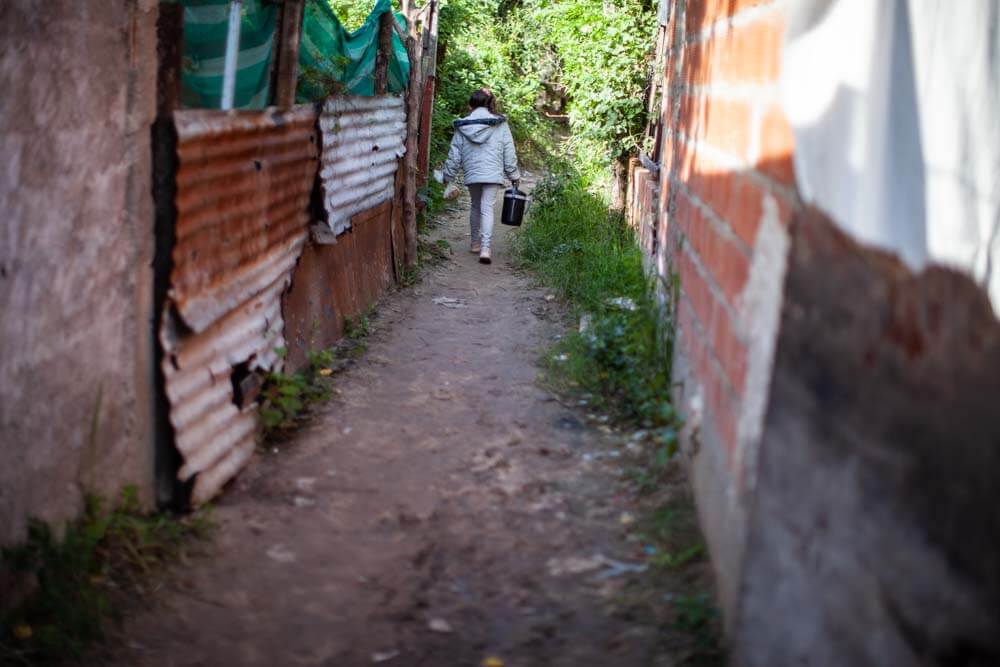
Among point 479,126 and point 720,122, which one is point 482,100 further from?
point 720,122

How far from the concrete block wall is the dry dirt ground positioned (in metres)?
0.45

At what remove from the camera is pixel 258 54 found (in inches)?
211

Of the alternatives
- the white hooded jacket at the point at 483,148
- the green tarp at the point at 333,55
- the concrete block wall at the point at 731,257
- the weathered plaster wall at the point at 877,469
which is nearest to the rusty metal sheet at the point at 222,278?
the green tarp at the point at 333,55

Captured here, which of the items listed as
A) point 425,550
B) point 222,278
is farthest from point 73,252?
point 425,550

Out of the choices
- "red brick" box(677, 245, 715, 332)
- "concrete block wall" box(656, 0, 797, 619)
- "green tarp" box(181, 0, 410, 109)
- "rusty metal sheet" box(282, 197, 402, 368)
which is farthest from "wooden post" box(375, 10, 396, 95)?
"red brick" box(677, 245, 715, 332)

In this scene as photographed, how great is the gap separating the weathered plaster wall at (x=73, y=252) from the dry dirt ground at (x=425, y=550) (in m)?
0.58

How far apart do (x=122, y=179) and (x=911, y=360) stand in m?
2.86

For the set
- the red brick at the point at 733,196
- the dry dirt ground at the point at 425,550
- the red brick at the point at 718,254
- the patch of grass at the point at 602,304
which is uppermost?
the red brick at the point at 733,196

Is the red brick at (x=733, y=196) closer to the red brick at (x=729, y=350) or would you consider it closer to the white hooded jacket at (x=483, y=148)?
the red brick at (x=729, y=350)

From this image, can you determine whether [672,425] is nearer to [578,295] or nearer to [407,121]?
[578,295]

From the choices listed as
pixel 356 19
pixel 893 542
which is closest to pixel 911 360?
pixel 893 542

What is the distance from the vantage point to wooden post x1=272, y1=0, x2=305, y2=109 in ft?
18.5

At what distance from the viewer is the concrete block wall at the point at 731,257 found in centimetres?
295

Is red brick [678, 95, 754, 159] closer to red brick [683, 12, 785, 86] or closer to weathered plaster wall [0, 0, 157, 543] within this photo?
red brick [683, 12, 785, 86]
